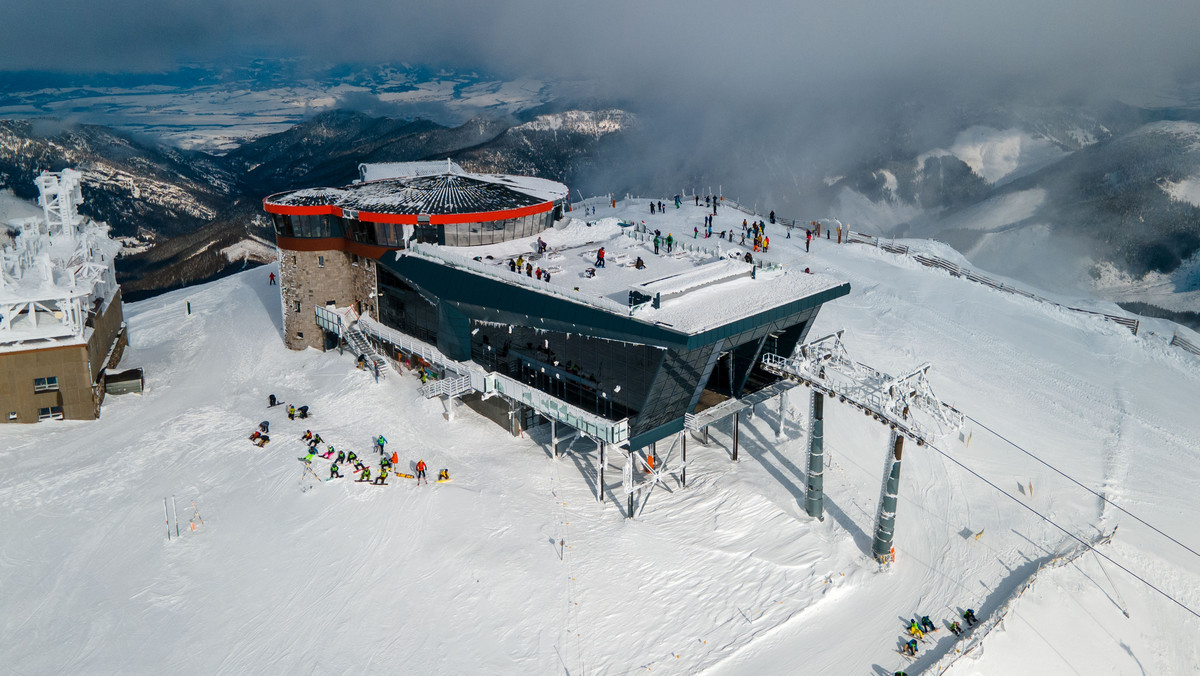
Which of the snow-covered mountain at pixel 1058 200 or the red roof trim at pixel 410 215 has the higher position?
the red roof trim at pixel 410 215

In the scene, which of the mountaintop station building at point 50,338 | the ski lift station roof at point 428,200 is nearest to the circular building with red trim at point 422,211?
the ski lift station roof at point 428,200

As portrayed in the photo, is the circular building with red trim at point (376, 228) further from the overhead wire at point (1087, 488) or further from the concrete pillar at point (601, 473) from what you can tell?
the overhead wire at point (1087, 488)

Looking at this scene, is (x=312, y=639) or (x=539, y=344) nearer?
(x=312, y=639)

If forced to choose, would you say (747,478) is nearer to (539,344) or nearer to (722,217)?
(539,344)

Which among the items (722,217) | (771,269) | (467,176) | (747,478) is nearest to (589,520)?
(747,478)

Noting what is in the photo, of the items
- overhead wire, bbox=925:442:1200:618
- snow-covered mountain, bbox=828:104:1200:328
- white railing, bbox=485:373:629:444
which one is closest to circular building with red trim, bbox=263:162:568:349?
white railing, bbox=485:373:629:444

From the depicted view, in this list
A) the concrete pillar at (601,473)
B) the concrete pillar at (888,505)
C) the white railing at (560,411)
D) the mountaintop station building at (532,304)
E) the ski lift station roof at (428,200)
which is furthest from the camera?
the ski lift station roof at (428,200)

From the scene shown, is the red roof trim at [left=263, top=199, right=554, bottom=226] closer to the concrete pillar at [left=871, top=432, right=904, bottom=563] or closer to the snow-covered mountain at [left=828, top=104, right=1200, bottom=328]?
the concrete pillar at [left=871, top=432, right=904, bottom=563]
